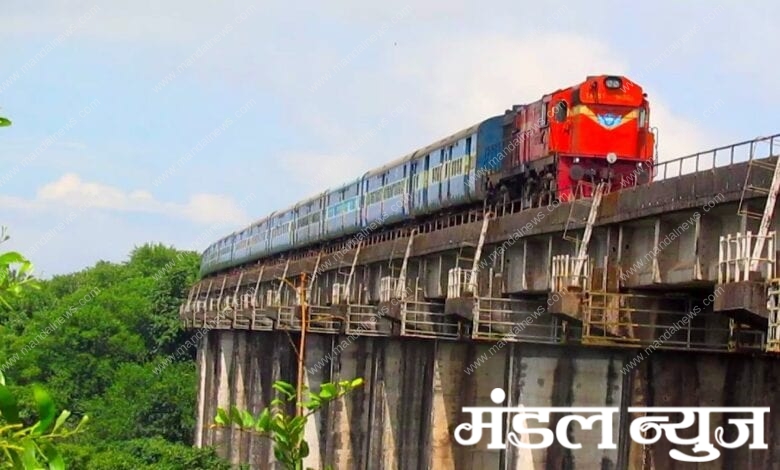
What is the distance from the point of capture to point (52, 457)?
518 cm

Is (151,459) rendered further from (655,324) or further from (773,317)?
(773,317)

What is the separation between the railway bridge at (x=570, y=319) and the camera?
51.6 feet

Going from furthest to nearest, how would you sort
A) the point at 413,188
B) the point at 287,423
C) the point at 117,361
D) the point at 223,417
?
the point at 117,361 → the point at 413,188 → the point at 287,423 → the point at 223,417

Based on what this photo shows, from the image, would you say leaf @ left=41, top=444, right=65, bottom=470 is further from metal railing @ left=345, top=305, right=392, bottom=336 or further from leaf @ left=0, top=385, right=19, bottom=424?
metal railing @ left=345, top=305, right=392, bottom=336

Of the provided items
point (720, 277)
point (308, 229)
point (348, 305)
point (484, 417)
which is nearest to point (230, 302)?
point (308, 229)

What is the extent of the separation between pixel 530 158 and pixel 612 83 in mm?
2455

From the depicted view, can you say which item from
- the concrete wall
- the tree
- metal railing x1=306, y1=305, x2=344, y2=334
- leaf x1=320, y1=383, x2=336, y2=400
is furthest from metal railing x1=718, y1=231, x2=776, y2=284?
metal railing x1=306, y1=305, x2=344, y2=334

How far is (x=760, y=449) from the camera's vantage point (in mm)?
18438

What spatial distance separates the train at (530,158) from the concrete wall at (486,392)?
4.20 m

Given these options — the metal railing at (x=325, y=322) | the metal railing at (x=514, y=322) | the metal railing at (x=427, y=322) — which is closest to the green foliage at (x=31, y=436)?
the metal railing at (x=514, y=322)

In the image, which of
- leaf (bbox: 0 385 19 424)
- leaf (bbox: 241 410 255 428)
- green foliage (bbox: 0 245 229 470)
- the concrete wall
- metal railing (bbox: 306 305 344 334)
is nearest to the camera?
leaf (bbox: 0 385 19 424)

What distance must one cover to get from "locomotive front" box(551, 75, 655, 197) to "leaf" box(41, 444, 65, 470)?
23195mm

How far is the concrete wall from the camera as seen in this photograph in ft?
65.4

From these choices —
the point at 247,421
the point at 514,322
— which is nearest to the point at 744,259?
the point at 247,421
